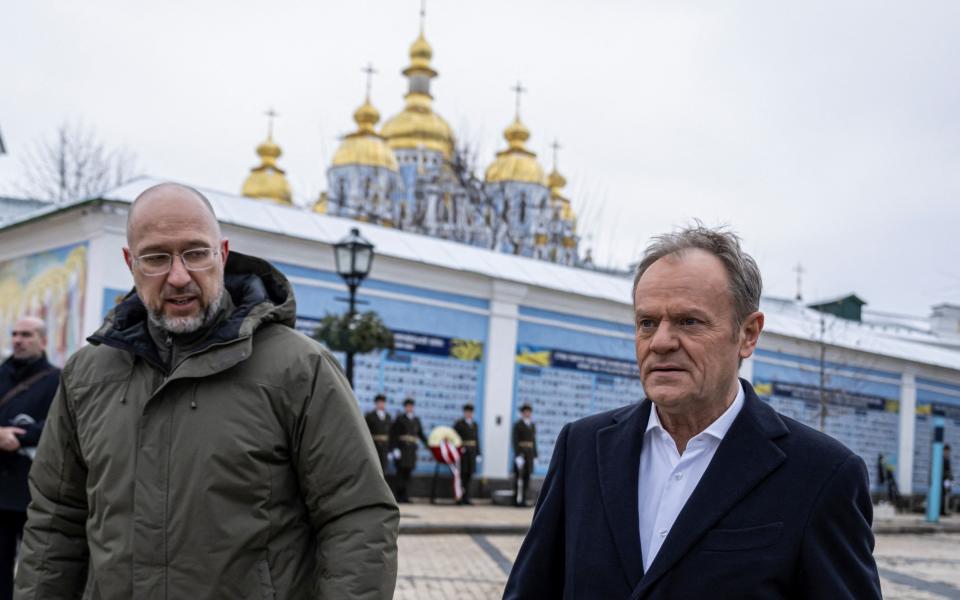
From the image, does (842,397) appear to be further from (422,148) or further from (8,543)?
(422,148)

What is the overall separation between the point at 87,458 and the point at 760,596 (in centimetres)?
180

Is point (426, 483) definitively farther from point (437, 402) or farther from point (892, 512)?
point (892, 512)

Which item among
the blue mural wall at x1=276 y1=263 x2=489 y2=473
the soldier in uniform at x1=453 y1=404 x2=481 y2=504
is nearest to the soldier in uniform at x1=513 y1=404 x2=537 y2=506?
the blue mural wall at x1=276 y1=263 x2=489 y2=473

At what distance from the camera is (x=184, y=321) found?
284 cm

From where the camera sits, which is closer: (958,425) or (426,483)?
(426,483)

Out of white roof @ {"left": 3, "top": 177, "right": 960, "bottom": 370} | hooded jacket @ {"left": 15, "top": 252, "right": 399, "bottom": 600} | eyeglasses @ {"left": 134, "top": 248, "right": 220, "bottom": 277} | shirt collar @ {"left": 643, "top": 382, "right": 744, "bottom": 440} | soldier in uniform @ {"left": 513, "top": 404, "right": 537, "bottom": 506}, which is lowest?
soldier in uniform @ {"left": 513, "top": 404, "right": 537, "bottom": 506}

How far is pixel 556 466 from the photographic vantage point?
269cm

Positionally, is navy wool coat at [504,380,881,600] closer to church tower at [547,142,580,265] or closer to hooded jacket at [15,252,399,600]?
hooded jacket at [15,252,399,600]

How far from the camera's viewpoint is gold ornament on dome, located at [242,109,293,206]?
44438mm

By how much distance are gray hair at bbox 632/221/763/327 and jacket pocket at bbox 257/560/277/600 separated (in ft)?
3.85

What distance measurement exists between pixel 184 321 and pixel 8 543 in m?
3.47

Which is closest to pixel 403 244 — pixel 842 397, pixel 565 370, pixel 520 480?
pixel 565 370

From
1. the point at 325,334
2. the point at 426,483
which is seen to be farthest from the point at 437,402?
the point at 325,334

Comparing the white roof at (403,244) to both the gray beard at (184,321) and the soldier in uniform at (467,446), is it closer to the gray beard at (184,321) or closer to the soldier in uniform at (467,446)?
the soldier in uniform at (467,446)
